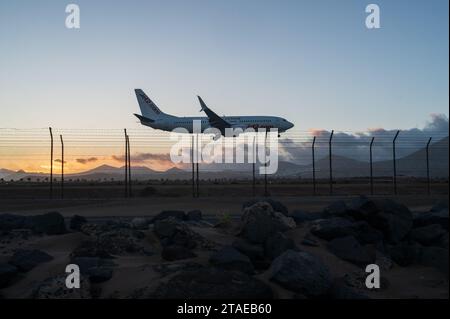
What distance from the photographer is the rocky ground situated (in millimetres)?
6573

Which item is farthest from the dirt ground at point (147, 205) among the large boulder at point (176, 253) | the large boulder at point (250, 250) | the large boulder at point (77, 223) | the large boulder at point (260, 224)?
the large boulder at point (176, 253)

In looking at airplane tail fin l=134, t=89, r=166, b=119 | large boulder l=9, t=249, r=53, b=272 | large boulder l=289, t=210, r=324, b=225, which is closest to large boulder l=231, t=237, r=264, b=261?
large boulder l=289, t=210, r=324, b=225

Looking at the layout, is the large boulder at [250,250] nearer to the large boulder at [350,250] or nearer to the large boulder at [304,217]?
the large boulder at [350,250]

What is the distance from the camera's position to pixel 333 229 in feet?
28.9

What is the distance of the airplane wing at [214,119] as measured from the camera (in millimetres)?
50259

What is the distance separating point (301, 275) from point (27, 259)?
13.2ft

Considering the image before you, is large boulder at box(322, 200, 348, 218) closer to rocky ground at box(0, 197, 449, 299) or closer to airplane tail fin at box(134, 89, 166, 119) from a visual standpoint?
rocky ground at box(0, 197, 449, 299)

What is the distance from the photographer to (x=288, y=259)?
6.93 metres

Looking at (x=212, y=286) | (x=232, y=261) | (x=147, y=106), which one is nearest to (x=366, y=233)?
(x=232, y=261)

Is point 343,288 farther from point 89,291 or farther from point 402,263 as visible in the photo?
point 89,291

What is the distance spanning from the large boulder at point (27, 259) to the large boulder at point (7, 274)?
0.25 meters

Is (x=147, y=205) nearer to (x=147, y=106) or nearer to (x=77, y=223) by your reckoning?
(x=77, y=223)
